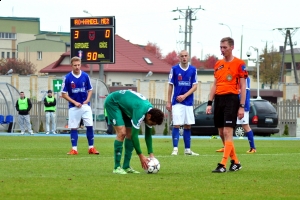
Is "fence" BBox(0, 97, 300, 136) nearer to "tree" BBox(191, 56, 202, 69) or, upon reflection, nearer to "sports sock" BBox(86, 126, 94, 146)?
"sports sock" BBox(86, 126, 94, 146)

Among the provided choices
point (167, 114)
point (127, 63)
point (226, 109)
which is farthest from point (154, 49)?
point (226, 109)

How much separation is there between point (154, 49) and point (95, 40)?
9900 cm

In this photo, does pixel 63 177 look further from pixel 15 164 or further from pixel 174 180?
pixel 15 164

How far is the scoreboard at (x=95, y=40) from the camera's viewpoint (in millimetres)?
35688

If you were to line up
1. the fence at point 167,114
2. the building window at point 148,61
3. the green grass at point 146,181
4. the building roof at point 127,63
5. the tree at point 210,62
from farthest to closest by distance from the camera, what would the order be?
the tree at point 210,62 → the building window at point 148,61 → the building roof at point 127,63 → the fence at point 167,114 → the green grass at point 146,181

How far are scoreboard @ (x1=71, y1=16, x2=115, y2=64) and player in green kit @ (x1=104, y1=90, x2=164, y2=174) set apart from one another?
23641 millimetres

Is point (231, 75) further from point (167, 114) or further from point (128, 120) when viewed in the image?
point (167, 114)

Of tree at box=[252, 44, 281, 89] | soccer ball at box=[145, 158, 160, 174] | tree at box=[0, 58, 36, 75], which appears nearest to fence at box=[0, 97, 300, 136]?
soccer ball at box=[145, 158, 160, 174]

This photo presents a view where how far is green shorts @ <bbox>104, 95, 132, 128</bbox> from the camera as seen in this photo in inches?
469

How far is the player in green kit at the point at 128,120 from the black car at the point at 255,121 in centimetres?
2012

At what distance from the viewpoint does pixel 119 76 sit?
85.8 m

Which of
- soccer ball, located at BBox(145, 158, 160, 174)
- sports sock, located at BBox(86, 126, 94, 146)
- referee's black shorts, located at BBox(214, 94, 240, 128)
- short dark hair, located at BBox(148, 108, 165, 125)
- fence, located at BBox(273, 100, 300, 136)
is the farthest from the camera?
fence, located at BBox(273, 100, 300, 136)

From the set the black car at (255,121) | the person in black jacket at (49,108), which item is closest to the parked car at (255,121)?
the black car at (255,121)

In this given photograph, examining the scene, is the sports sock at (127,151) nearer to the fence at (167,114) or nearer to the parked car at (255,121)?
the parked car at (255,121)
